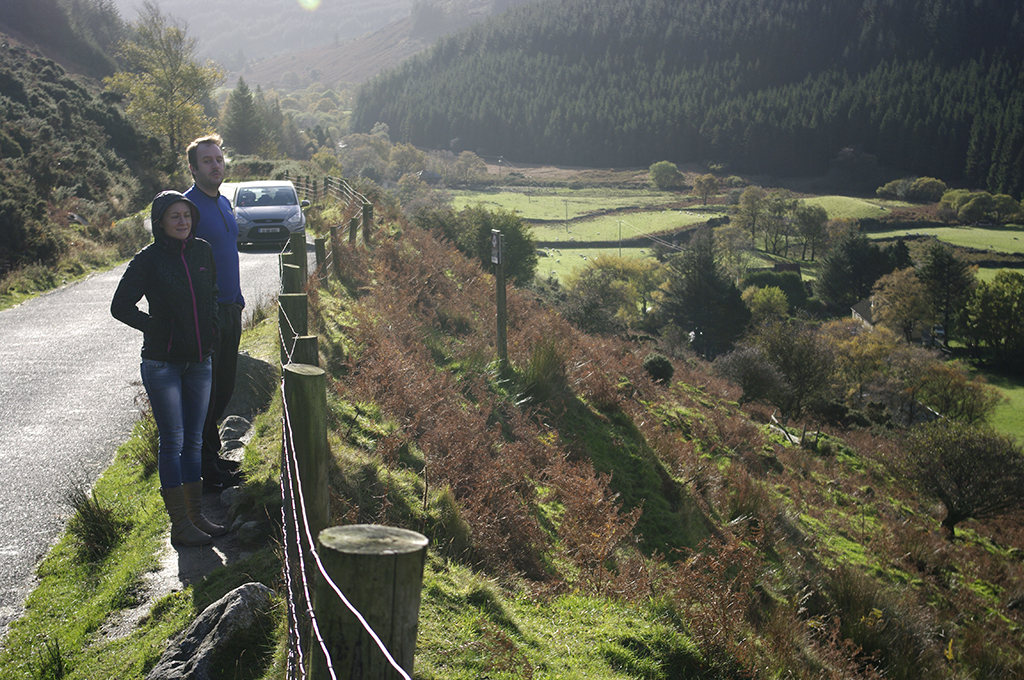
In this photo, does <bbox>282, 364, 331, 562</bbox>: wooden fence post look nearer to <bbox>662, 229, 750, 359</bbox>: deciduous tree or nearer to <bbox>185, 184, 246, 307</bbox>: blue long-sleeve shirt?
<bbox>185, 184, 246, 307</bbox>: blue long-sleeve shirt

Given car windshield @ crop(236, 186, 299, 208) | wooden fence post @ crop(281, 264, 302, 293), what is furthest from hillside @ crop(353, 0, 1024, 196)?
wooden fence post @ crop(281, 264, 302, 293)

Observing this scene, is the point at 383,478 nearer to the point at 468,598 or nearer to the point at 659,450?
the point at 468,598

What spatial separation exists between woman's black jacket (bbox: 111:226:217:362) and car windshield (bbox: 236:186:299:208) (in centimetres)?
1297

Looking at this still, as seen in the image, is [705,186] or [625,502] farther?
[705,186]

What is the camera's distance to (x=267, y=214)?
1583 cm

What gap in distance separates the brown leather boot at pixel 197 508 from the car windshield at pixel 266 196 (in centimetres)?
1309

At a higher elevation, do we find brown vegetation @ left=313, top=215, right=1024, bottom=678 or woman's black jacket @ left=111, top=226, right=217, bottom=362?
woman's black jacket @ left=111, top=226, right=217, bottom=362

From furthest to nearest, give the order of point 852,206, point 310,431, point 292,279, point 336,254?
1. point 852,206
2. point 336,254
3. point 292,279
4. point 310,431

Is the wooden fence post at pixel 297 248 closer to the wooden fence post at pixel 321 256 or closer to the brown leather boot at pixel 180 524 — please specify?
the brown leather boot at pixel 180 524

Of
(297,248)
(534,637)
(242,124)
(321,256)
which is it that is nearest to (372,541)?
(534,637)

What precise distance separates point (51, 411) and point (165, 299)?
158 inches

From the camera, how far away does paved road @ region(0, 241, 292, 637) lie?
4.62 metres

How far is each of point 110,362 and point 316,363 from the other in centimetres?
635

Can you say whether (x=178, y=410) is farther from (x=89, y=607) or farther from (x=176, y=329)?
(x=89, y=607)
